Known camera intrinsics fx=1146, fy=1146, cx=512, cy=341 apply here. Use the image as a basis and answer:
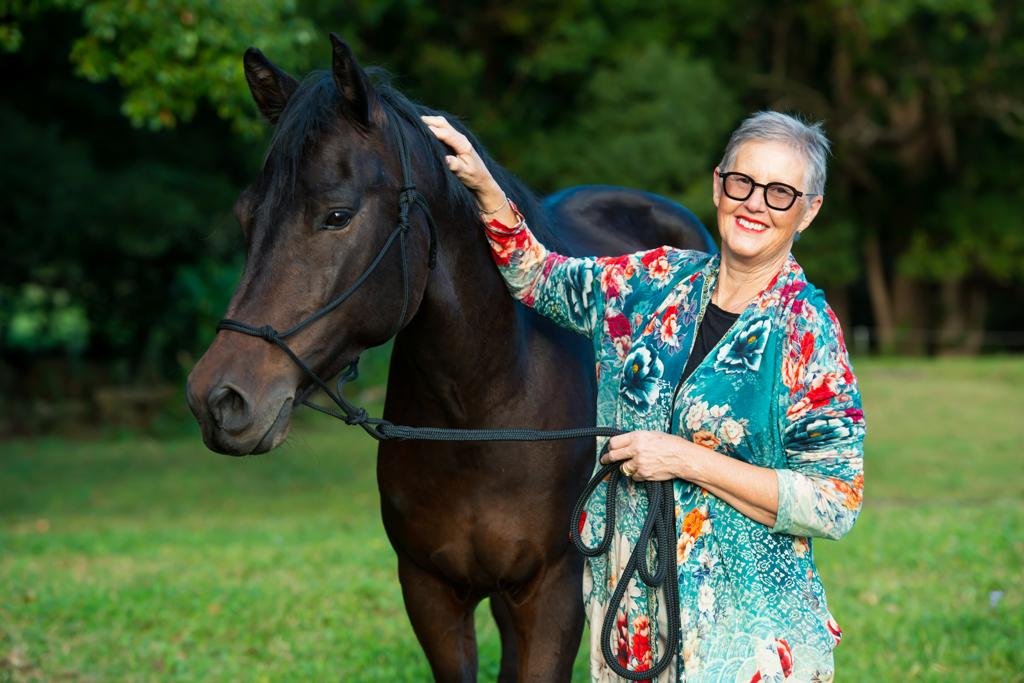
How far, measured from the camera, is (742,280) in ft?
8.39

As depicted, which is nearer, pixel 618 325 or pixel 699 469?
pixel 699 469

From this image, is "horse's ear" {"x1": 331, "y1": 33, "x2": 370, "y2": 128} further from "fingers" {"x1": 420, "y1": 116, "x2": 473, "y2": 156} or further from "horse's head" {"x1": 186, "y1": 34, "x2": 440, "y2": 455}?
"fingers" {"x1": 420, "y1": 116, "x2": 473, "y2": 156}

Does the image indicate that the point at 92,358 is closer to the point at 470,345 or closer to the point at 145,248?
the point at 145,248

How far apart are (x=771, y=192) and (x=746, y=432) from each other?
0.52 m

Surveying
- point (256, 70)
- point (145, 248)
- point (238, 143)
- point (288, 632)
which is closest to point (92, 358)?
point (145, 248)

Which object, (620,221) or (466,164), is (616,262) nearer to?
(466,164)

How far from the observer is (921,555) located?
657 centimetres

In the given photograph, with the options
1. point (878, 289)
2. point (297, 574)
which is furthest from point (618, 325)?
point (878, 289)

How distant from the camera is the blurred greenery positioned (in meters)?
12.5

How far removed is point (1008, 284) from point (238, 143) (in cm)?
2054

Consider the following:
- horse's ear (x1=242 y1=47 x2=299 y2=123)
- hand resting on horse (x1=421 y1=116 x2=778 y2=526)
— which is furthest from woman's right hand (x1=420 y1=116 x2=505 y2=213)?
hand resting on horse (x1=421 y1=116 x2=778 y2=526)

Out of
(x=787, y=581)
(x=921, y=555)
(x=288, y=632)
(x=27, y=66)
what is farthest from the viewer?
(x=27, y=66)

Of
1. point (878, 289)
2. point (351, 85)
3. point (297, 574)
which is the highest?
point (878, 289)

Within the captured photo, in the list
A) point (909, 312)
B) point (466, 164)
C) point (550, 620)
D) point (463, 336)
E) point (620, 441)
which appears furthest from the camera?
point (909, 312)
